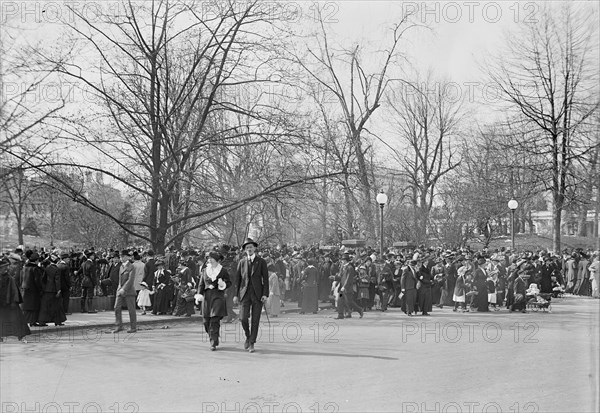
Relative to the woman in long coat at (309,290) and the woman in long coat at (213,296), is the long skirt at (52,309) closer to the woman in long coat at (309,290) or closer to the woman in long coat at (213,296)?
the woman in long coat at (213,296)

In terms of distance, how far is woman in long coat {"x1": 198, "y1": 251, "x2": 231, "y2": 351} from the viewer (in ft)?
37.9

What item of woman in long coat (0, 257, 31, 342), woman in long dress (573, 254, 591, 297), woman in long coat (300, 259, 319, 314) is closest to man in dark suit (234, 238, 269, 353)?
woman in long coat (0, 257, 31, 342)

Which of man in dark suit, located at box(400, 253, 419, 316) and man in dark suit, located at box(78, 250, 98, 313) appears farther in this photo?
man in dark suit, located at box(400, 253, 419, 316)

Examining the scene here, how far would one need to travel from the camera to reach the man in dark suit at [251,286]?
1162 cm

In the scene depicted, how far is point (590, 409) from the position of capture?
23.2ft

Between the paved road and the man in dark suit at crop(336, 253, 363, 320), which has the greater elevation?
the man in dark suit at crop(336, 253, 363, 320)

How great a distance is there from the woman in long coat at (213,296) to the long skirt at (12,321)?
3.55 meters

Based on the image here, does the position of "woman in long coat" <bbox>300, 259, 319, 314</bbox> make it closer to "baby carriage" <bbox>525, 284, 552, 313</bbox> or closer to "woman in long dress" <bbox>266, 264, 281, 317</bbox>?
"woman in long dress" <bbox>266, 264, 281, 317</bbox>

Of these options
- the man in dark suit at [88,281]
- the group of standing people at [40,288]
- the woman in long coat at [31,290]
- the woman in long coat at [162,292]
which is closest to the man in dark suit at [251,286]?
Result: the group of standing people at [40,288]

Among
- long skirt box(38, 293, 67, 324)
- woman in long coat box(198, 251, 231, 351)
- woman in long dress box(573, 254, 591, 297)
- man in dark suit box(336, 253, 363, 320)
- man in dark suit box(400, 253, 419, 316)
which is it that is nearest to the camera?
woman in long coat box(198, 251, 231, 351)

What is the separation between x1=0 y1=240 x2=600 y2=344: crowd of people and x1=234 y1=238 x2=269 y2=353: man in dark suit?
43mm

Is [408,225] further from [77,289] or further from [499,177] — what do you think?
[77,289]

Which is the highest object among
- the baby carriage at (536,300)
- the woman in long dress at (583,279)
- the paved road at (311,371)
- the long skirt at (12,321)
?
the woman in long dress at (583,279)

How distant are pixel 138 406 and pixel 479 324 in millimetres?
10257
